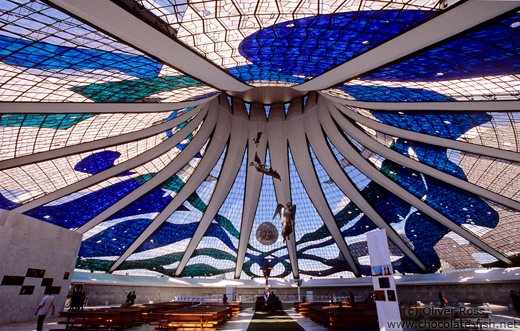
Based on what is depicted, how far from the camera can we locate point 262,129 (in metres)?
38.7

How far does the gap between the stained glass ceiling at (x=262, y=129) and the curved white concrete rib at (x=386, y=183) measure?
0.18 metres

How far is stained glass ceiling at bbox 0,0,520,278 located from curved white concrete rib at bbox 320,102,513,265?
7.0 inches

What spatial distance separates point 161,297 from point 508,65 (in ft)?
143

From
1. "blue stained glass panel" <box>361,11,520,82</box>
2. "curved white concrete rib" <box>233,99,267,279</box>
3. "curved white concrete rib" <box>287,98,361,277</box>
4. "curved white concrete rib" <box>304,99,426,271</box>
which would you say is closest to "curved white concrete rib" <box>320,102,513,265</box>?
"curved white concrete rib" <box>304,99,426,271</box>

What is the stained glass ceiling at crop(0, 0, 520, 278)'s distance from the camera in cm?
1333

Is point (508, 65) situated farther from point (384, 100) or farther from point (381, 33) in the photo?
point (384, 100)

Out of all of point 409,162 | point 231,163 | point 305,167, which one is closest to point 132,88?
point 231,163

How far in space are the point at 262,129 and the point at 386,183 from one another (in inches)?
637

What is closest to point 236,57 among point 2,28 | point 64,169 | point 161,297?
point 2,28

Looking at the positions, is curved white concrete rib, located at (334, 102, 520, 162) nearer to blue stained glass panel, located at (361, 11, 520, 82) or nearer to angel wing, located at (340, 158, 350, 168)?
angel wing, located at (340, 158, 350, 168)

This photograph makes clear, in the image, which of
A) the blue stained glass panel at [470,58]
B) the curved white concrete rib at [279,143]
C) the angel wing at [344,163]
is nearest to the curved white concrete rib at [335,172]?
the angel wing at [344,163]

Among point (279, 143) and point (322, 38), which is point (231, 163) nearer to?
point (279, 143)

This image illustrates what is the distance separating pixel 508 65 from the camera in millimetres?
14727

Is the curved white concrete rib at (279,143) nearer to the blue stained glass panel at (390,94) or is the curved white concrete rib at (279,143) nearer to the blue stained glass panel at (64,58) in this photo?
the blue stained glass panel at (390,94)
